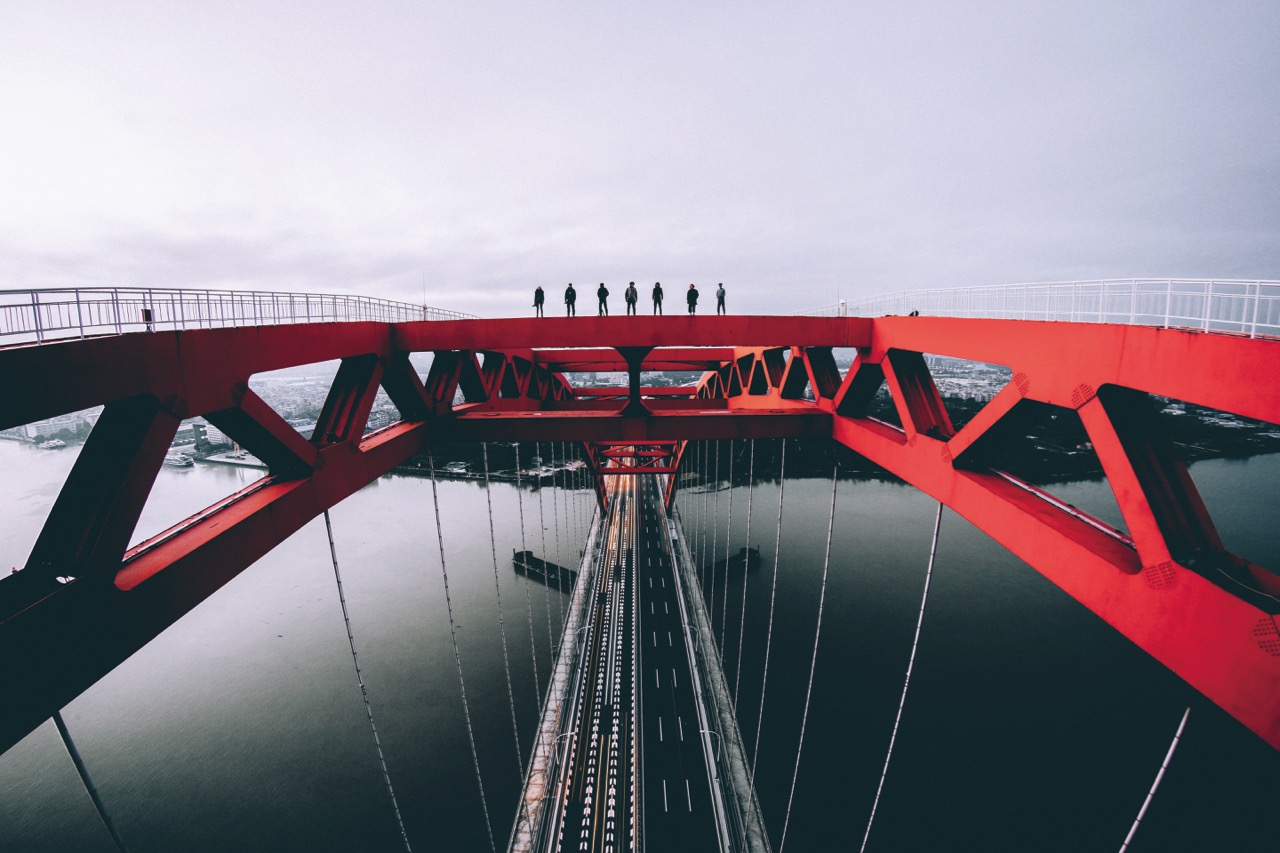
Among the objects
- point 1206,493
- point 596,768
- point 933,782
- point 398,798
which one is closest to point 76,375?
point 596,768

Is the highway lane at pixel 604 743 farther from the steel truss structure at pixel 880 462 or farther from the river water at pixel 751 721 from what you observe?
the steel truss structure at pixel 880 462

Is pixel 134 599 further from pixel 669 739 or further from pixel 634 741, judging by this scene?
pixel 669 739

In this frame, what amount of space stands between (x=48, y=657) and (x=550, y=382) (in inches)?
904

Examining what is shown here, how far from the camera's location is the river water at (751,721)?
26219 millimetres

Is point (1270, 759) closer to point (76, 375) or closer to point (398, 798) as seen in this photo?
point (398, 798)

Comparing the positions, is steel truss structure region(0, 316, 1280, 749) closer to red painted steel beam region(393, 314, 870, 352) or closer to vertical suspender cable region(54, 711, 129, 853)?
vertical suspender cable region(54, 711, 129, 853)

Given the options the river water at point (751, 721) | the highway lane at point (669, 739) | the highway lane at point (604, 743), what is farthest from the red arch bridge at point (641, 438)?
the highway lane at point (669, 739)

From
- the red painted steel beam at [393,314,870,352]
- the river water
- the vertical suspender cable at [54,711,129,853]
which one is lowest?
the river water

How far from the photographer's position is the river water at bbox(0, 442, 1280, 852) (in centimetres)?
2622

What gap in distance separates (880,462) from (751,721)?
87.5 ft

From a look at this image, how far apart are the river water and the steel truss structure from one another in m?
8.86

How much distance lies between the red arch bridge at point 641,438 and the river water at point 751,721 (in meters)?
6.72

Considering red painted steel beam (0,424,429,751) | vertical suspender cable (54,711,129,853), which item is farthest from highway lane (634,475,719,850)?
red painted steel beam (0,424,429,751)

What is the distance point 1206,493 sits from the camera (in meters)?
62.1
